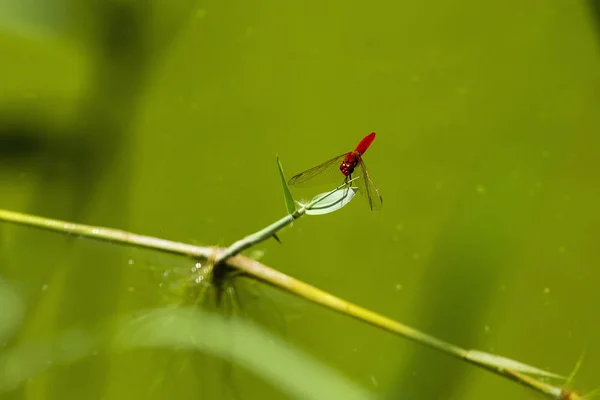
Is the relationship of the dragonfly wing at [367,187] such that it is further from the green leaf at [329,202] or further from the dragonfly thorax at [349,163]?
the green leaf at [329,202]

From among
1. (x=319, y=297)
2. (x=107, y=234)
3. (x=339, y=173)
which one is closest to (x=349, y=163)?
(x=339, y=173)

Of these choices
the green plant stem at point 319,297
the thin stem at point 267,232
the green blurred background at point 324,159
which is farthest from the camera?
the green blurred background at point 324,159

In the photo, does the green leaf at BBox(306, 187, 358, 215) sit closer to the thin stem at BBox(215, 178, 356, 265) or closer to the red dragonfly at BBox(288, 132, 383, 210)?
the thin stem at BBox(215, 178, 356, 265)

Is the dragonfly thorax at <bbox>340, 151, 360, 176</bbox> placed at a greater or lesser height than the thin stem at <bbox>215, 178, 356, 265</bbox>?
greater

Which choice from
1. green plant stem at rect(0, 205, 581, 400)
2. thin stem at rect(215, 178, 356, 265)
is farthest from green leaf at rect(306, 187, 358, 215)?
green plant stem at rect(0, 205, 581, 400)

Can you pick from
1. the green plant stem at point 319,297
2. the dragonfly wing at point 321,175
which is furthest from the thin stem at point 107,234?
the dragonfly wing at point 321,175

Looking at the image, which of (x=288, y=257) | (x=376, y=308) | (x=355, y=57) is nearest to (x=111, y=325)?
(x=288, y=257)
